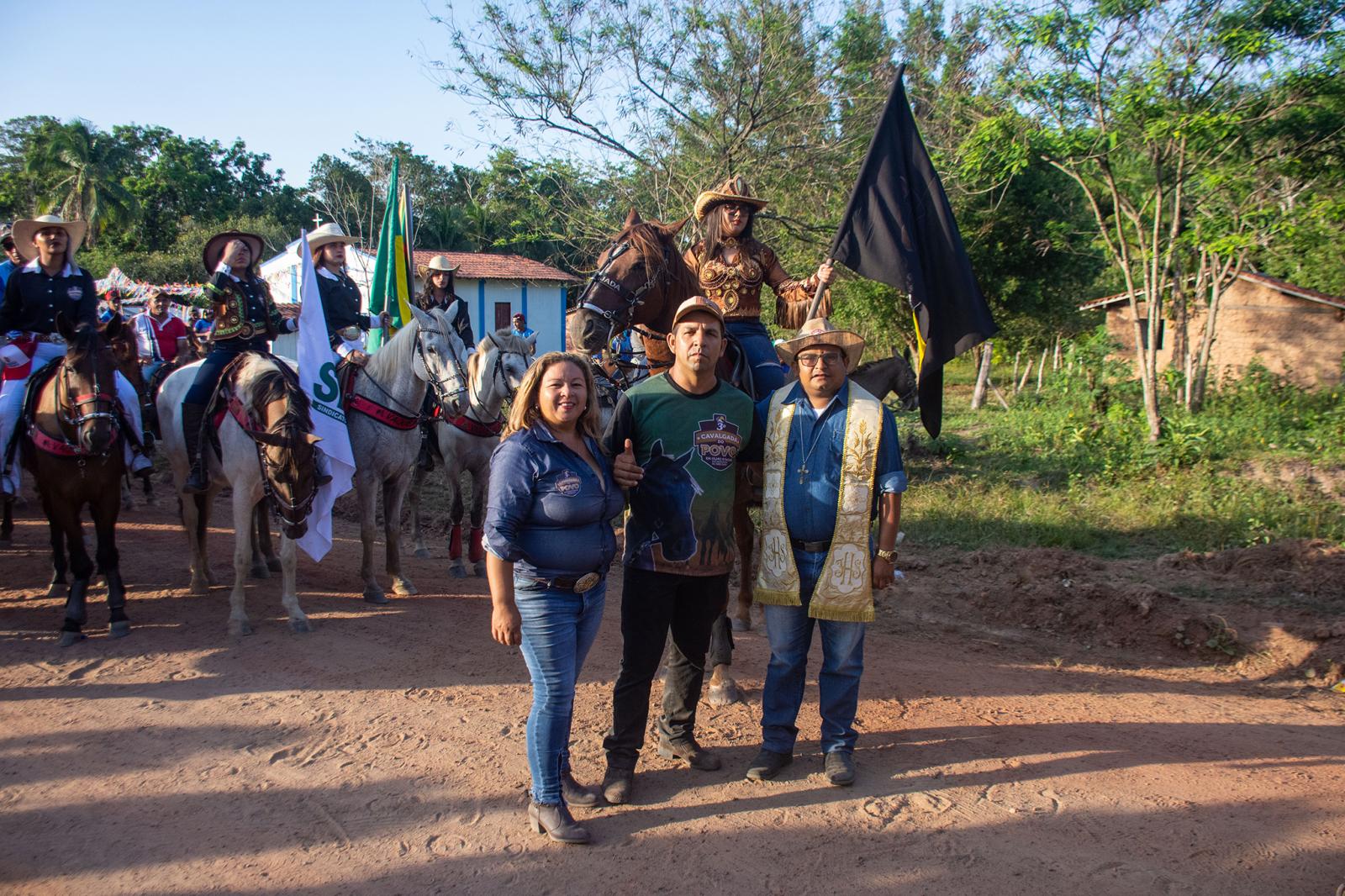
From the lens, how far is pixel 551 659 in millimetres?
3697

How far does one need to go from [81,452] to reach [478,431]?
10.4 ft

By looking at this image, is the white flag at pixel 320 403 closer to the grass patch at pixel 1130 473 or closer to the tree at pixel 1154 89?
the grass patch at pixel 1130 473

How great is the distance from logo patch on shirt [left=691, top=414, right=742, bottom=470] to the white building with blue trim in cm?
2865

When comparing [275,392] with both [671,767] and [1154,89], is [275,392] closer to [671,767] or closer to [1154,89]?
[671,767]

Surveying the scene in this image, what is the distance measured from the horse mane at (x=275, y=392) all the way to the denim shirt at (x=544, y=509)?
3174mm

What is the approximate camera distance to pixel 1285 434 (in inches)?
492

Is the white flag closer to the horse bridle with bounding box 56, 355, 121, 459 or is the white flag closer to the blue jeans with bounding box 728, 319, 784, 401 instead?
the horse bridle with bounding box 56, 355, 121, 459

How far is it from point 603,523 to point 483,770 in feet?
5.28

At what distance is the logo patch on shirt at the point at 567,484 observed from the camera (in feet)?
11.9

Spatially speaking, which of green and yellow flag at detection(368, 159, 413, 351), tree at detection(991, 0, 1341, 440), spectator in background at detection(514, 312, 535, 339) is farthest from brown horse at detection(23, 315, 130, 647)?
tree at detection(991, 0, 1341, 440)

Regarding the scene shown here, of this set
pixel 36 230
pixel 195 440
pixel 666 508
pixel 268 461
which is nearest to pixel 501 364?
pixel 268 461

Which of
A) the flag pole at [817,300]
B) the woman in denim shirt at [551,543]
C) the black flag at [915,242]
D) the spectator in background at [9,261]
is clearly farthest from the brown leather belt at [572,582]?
the spectator in background at [9,261]

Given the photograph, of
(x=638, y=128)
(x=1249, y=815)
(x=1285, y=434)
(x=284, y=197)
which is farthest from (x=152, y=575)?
(x=284, y=197)

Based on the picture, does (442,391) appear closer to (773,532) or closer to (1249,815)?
(773,532)
